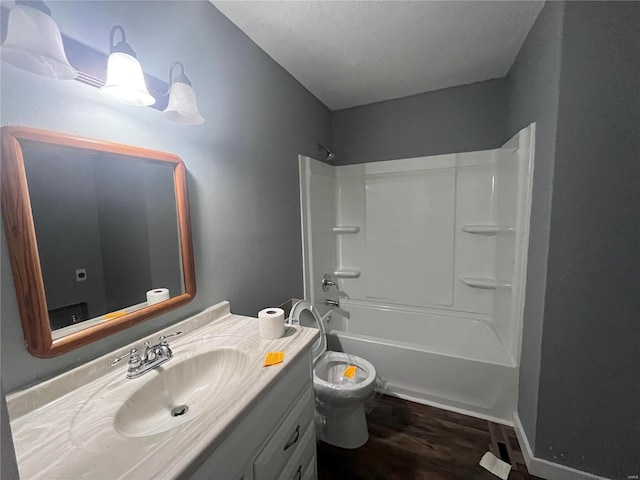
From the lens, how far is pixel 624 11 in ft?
3.54

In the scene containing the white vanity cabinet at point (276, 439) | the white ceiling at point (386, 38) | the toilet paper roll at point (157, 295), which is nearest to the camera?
the white vanity cabinet at point (276, 439)

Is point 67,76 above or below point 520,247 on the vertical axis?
above

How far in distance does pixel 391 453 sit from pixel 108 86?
7.05 feet

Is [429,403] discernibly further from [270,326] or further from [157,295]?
[157,295]

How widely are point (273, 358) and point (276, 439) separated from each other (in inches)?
10.4

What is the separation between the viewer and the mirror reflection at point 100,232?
31.2 inches

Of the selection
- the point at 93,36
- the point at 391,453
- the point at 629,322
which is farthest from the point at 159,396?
the point at 629,322

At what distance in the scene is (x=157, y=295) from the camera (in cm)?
109

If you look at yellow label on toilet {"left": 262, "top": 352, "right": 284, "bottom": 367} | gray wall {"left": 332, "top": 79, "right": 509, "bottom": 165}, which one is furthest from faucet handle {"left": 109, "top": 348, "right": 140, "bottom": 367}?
gray wall {"left": 332, "top": 79, "right": 509, "bottom": 165}

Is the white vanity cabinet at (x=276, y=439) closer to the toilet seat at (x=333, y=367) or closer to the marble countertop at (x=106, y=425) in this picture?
the marble countertop at (x=106, y=425)

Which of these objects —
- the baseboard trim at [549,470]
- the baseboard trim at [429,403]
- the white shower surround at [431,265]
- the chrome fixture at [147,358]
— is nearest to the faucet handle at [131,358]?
the chrome fixture at [147,358]

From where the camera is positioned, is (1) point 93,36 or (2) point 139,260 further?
(2) point 139,260

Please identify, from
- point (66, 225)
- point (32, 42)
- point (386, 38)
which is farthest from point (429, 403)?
point (32, 42)

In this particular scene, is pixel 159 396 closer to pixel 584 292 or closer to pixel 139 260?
pixel 139 260
